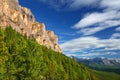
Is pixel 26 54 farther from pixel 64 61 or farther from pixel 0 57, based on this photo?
pixel 64 61

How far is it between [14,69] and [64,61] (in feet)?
356

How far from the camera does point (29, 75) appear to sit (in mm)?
72938

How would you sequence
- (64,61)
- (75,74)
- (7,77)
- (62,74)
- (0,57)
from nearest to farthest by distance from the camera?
1. (0,57)
2. (7,77)
3. (62,74)
4. (75,74)
5. (64,61)

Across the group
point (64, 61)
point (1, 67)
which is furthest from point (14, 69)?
point (64, 61)

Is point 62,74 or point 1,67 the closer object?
point 1,67

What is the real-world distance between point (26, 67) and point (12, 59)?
5.34 m

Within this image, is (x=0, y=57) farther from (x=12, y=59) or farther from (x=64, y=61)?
(x=64, y=61)

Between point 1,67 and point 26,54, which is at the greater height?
point 26,54

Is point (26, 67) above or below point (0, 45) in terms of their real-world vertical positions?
below

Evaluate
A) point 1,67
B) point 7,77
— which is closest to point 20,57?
point 7,77

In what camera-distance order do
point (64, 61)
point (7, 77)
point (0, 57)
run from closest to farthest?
point (0, 57) < point (7, 77) < point (64, 61)

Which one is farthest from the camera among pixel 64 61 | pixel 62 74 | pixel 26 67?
pixel 64 61

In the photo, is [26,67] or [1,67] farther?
[26,67]

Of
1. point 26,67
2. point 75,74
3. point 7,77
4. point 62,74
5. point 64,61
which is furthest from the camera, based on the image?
point 64,61
